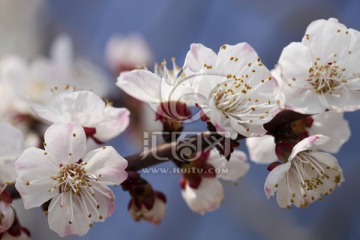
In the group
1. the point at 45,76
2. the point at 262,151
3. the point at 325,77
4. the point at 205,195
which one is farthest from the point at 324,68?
the point at 45,76

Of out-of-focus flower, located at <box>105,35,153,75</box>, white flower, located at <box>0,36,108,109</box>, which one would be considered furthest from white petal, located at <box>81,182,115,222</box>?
out-of-focus flower, located at <box>105,35,153,75</box>

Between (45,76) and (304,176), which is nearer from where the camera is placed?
Result: (304,176)

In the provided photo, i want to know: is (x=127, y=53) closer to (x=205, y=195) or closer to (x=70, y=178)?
(x=205, y=195)

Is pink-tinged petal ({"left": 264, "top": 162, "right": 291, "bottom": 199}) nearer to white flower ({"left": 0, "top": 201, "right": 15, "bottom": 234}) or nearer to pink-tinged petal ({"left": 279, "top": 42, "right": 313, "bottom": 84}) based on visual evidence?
pink-tinged petal ({"left": 279, "top": 42, "right": 313, "bottom": 84})

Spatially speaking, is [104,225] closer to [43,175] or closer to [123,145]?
[123,145]

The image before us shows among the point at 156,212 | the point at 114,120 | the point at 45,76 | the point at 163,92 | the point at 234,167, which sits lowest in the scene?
the point at 45,76

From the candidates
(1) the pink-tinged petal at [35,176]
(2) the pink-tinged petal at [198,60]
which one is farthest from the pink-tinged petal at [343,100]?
(1) the pink-tinged petal at [35,176]

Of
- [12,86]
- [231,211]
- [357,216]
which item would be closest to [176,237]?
[231,211]
